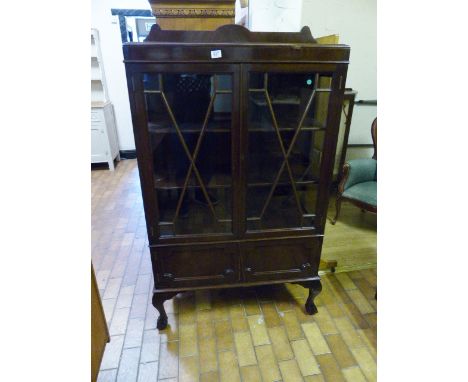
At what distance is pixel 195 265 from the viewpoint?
4.83ft

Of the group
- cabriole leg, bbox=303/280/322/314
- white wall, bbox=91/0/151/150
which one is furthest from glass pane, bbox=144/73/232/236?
white wall, bbox=91/0/151/150

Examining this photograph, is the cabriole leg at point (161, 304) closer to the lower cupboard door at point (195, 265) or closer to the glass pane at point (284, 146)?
the lower cupboard door at point (195, 265)

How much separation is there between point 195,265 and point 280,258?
458 mm

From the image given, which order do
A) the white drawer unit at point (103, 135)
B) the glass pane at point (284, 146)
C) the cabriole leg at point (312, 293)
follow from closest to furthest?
the glass pane at point (284, 146) → the cabriole leg at point (312, 293) → the white drawer unit at point (103, 135)

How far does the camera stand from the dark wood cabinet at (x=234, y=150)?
112 centimetres

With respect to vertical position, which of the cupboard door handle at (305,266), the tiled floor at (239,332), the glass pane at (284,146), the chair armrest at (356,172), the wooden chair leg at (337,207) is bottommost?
the tiled floor at (239,332)

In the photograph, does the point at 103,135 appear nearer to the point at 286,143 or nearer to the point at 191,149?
the point at 191,149

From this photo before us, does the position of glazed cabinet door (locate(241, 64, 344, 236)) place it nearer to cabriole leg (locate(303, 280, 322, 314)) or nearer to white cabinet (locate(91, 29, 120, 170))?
cabriole leg (locate(303, 280, 322, 314))

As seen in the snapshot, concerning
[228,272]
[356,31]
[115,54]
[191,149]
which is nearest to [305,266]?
[228,272]

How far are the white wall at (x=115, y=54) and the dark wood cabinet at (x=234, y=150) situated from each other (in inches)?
119

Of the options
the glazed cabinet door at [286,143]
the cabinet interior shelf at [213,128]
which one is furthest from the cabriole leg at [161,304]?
the cabinet interior shelf at [213,128]
